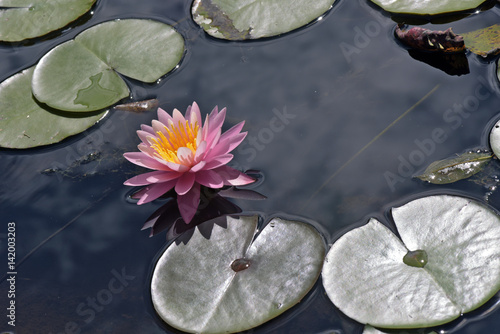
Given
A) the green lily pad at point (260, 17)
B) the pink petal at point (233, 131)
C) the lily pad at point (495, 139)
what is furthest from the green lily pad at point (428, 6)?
the pink petal at point (233, 131)

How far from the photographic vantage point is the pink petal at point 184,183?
2650 millimetres

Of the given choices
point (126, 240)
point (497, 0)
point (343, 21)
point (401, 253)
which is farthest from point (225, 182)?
point (497, 0)

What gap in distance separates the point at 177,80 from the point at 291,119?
3.05ft

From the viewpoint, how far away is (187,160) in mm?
2664

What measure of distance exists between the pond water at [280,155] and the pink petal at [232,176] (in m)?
0.12

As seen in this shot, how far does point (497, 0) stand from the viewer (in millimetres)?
3439

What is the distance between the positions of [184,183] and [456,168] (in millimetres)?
1575

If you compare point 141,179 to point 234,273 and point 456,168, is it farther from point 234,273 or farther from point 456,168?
point 456,168

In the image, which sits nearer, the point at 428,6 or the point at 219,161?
the point at 219,161

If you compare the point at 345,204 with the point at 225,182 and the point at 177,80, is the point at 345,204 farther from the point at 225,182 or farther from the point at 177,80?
the point at 177,80

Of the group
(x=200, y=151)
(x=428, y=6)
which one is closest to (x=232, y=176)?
(x=200, y=151)

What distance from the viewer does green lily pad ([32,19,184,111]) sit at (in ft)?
10.7

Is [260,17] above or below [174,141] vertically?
above

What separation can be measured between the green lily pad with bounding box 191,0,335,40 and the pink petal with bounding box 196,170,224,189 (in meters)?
1.27
